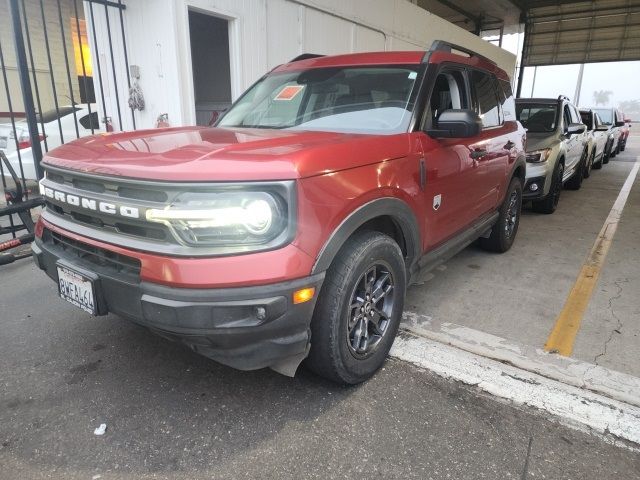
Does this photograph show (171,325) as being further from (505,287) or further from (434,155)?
(505,287)

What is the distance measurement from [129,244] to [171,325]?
425 mm

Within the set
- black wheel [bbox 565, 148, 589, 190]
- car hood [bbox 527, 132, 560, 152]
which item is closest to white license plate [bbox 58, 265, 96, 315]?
car hood [bbox 527, 132, 560, 152]

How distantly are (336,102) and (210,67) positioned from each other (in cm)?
804

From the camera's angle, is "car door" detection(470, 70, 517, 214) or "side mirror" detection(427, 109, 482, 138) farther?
"car door" detection(470, 70, 517, 214)

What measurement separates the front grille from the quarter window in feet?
9.94

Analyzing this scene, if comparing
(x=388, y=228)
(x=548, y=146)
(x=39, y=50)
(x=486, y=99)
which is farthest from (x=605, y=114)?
(x=39, y=50)

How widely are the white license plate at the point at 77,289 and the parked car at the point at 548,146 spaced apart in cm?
583

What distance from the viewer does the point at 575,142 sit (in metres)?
8.16

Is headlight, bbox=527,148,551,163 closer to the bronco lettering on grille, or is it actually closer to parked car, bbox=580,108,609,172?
parked car, bbox=580,108,609,172

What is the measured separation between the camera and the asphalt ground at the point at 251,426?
6.66 ft

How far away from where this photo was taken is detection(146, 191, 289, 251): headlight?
1.92 meters

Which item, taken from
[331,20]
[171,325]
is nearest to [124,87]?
[331,20]

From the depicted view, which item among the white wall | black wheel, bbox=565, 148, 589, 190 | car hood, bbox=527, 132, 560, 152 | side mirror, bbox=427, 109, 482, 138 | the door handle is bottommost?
black wheel, bbox=565, 148, 589, 190

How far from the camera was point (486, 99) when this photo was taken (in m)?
4.11
